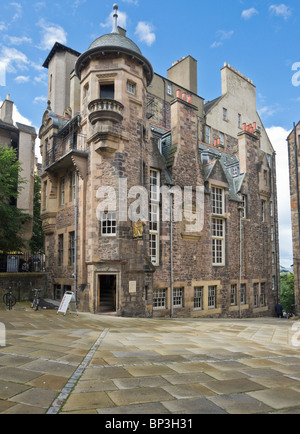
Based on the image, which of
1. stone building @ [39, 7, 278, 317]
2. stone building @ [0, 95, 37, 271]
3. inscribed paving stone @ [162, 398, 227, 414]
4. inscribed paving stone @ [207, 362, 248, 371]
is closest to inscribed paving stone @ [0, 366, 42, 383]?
inscribed paving stone @ [162, 398, 227, 414]

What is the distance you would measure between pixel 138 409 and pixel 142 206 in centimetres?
1380

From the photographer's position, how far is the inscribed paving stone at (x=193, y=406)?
14.4 feet

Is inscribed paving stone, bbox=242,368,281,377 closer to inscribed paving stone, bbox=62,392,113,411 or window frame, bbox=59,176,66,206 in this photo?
inscribed paving stone, bbox=62,392,113,411

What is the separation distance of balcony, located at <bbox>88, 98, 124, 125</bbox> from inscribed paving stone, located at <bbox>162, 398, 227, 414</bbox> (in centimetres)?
1465

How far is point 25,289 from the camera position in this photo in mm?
20359

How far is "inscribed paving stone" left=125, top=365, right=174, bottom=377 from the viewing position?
606 centimetres

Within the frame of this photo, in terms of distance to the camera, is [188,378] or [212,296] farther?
[212,296]

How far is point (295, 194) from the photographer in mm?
26062

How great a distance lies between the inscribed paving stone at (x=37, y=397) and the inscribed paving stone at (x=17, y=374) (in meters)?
0.58

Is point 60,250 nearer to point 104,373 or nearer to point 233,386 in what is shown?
point 104,373

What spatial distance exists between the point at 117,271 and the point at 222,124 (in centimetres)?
2387

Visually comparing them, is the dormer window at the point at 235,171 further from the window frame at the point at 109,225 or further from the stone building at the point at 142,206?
the window frame at the point at 109,225

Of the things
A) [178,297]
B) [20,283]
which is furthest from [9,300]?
[178,297]

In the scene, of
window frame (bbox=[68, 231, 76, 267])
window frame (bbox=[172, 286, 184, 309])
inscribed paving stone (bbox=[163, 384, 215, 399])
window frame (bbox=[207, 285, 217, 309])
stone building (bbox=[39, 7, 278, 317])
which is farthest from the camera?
window frame (bbox=[207, 285, 217, 309])
